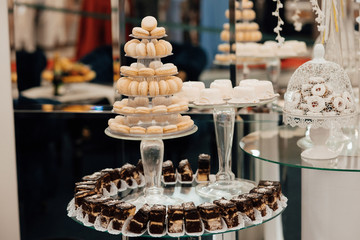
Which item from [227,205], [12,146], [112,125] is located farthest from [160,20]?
[227,205]

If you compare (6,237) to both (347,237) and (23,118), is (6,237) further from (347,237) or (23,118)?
(347,237)

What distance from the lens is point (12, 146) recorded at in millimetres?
4641

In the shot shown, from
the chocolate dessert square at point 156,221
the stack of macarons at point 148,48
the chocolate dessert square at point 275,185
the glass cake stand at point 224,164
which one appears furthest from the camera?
the glass cake stand at point 224,164

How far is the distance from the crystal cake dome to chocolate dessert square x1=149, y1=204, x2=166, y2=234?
826 mm

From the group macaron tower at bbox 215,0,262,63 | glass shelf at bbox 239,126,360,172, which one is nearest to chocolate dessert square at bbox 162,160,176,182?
glass shelf at bbox 239,126,360,172

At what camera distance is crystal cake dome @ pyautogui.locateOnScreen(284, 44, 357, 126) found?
2.92 metres

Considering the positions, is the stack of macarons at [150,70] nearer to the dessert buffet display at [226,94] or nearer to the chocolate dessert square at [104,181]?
the dessert buffet display at [226,94]

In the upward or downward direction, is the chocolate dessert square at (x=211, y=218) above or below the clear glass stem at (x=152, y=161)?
below

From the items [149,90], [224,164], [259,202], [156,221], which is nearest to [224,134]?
[224,164]

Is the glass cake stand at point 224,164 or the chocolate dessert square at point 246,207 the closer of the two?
the chocolate dessert square at point 246,207

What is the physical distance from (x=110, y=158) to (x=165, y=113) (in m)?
2.02

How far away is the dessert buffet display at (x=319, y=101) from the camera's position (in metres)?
2.92

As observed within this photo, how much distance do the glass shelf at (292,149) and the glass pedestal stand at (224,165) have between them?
105mm

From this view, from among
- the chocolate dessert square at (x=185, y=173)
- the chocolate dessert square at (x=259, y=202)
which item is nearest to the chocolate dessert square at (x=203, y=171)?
the chocolate dessert square at (x=185, y=173)
